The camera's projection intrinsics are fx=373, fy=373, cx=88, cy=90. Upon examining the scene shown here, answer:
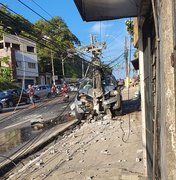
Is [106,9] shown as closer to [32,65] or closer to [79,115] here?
[79,115]

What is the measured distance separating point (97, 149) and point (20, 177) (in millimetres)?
2899

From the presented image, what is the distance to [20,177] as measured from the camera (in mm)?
8789

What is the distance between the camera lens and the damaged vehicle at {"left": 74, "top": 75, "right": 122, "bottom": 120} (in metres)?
19.3

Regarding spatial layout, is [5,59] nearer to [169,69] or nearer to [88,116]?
[88,116]

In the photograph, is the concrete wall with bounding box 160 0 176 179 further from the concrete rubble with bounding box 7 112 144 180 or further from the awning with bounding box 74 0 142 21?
the concrete rubble with bounding box 7 112 144 180

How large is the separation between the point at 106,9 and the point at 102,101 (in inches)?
551

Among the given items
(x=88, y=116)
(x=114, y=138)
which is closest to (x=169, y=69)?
(x=114, y=138)

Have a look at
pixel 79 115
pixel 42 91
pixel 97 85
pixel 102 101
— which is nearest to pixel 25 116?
pixel 79 115

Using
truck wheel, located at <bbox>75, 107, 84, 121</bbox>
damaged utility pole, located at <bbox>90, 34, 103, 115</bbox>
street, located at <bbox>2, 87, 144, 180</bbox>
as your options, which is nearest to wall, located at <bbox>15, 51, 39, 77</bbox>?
damaged utility pole, located at <bbox>90, 34, 103, 115</bbox>

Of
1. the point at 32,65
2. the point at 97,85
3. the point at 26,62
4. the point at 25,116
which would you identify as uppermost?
the point at 26,62

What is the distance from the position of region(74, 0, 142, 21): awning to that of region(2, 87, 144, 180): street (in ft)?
9.78

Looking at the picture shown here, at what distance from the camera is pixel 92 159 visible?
9648mm

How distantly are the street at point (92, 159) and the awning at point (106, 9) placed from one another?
298 centimetres

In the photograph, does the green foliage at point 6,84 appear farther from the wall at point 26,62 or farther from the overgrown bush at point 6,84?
the wall at point 26,62
